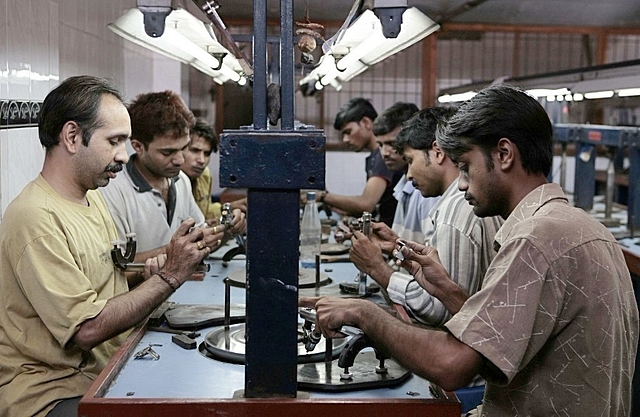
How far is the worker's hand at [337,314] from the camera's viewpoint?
1.72 metres

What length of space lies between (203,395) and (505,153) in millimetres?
884

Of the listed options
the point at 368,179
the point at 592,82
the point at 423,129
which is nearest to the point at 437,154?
the point at 423,129

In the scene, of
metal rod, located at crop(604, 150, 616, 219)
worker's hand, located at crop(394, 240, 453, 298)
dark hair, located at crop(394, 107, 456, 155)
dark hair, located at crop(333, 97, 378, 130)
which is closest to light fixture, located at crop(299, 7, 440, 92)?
dark hair, located at crop(394, 107, 456, 155)

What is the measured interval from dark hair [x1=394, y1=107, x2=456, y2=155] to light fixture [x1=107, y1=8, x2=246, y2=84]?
77cm

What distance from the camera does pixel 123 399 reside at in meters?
1.64

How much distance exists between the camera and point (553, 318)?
160 cm

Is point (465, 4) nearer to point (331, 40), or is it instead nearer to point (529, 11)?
point (529, 11)

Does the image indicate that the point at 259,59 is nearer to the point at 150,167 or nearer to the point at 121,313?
the point at 121,313

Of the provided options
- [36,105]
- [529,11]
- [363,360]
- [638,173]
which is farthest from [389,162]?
[529,11]

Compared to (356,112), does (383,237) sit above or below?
below

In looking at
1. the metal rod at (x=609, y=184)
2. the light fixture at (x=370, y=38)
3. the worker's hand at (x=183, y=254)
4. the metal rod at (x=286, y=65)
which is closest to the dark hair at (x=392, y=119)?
the light fixture at (x=370, y=38)

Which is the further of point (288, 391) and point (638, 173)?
point (638, 173)

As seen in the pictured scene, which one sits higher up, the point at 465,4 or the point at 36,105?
the point at 465,4

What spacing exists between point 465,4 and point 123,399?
5737mm
